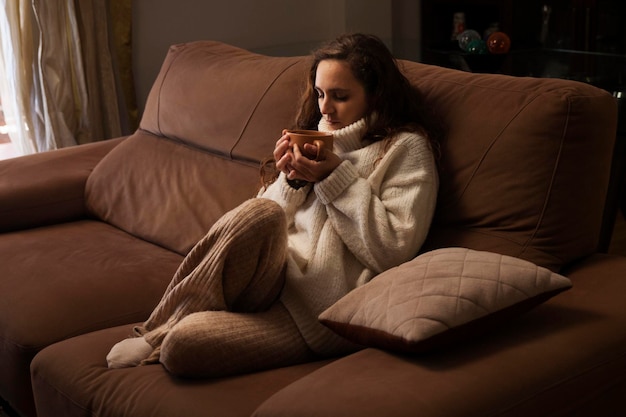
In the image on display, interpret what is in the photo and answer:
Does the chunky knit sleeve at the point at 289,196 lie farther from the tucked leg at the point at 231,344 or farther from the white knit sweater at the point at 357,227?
the tucked leg at the point at 231,344

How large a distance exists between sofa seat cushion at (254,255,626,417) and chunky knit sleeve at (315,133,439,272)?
1.03 ft

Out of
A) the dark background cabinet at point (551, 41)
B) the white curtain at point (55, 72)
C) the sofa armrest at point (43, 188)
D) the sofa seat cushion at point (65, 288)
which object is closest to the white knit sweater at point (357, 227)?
the sofa seat cushion at point (65, 288)

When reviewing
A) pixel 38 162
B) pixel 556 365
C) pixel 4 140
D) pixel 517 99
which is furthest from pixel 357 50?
pixel 4 140

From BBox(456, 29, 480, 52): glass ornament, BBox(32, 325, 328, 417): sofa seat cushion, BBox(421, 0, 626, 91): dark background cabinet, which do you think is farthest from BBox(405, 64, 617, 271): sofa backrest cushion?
BBox(456, 29, 480, 52): glass ornament

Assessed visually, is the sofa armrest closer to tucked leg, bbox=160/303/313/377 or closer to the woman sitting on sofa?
the woman sitting on sofa

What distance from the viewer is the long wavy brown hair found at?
197 cm

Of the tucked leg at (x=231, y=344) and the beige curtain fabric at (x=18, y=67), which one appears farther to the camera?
the beige curtain fabric at (x=18, y=67)

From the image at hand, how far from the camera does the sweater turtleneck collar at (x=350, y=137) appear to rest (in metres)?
1.99

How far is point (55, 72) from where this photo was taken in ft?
12.1

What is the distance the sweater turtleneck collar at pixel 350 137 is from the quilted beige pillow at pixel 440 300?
1.43 feet

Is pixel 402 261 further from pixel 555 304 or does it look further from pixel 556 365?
pixel 556 365

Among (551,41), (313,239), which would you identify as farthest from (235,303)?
(551,41)

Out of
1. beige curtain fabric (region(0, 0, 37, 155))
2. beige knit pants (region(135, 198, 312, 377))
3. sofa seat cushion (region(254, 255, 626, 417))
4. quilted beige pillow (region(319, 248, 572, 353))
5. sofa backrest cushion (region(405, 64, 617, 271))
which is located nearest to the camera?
sofa seat cushion (region(254, 255, 626, 417))

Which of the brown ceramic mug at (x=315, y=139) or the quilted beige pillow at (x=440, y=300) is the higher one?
the brown ceramic mug at (x=315, y=139)
